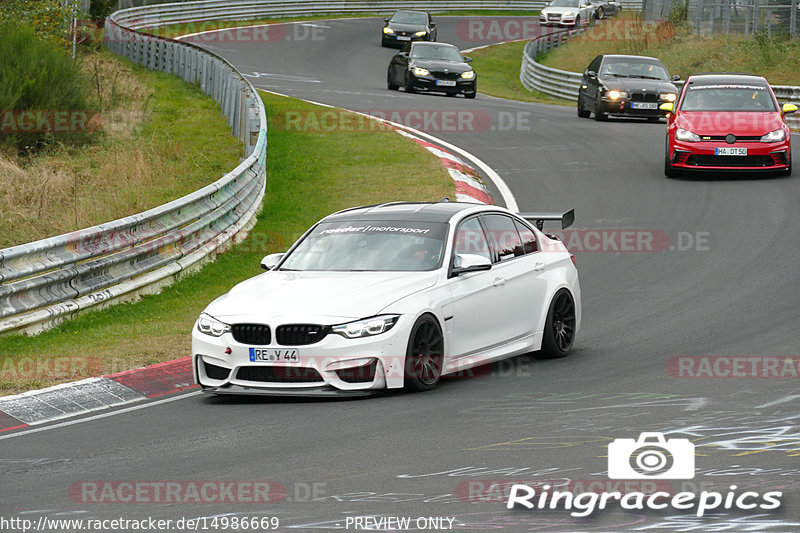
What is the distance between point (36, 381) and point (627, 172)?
14.2 meters

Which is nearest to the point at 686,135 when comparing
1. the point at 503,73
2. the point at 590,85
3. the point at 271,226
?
the point at 271,226

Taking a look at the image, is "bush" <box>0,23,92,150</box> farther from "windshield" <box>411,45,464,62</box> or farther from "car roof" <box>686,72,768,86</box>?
"car roof" <box>686,72,768,86</box>

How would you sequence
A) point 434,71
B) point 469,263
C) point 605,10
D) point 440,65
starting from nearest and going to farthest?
point 469,263 → point 434,71 → point 440,65 → point 605,10

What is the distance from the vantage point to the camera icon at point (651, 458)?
277 inches

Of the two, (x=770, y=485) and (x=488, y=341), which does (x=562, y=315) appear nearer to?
(x=488, y=341)

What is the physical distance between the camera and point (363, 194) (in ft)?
67.1

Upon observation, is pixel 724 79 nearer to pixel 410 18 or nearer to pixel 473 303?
pixel 473 303

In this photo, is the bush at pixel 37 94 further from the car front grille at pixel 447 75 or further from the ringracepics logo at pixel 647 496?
the ringracepics logo at pixel 647 496

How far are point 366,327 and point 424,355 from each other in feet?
1.94

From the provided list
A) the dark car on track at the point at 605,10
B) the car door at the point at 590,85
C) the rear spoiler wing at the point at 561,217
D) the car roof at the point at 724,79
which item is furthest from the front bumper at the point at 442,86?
the dark car on track at the point at 605,10

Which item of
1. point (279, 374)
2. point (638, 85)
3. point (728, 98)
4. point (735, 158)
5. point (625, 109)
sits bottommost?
point (625, 109)

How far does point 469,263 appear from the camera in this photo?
10352 mm

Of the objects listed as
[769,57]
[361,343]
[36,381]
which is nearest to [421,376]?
[361,343]

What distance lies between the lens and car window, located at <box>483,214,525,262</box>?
442 inches
